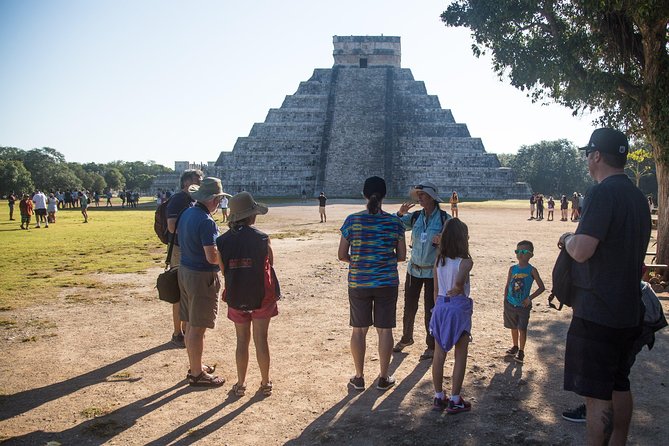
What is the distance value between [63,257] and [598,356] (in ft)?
41.8

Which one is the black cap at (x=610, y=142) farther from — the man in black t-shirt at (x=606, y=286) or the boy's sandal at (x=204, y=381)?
the boy's sandal at (x=204, y=381)

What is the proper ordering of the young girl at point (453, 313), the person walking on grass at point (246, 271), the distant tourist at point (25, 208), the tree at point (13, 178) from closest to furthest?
the young girl at point (453, 313)
the person walking on grass at point (246, 271)
the distant tourist at point (25, 208)
the tree at point (13, 178)

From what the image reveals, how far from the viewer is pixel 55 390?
4727mm

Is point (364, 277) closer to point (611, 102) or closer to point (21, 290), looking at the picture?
point (21, 290)

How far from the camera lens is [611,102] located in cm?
1047

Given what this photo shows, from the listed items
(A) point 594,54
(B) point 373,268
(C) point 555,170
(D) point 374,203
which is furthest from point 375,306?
(C) point 555,170

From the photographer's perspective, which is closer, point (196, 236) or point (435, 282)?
point (435, 282)

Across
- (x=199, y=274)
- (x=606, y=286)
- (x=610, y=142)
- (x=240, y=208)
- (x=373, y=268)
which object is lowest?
(x=199, y=274)

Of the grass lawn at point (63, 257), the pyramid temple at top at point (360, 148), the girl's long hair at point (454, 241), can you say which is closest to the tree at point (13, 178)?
the pyramid temple at top at point (360, 148)

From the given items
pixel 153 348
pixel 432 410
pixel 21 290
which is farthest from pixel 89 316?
pixel 432 410

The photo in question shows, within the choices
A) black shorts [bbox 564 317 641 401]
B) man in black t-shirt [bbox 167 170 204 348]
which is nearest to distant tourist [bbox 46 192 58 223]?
man in black t-shirt [bbox 167 170 204 348]

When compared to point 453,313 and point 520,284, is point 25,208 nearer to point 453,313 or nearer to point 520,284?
point 520,284

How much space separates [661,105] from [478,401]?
6721 mm

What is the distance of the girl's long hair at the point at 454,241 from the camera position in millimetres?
4270
